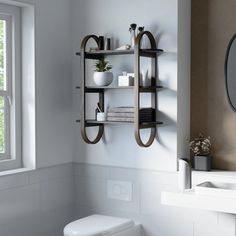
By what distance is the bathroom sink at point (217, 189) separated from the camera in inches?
124

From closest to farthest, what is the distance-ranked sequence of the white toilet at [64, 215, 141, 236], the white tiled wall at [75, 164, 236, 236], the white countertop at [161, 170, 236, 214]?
the white countertop at [161, 170, 236, 214] < the white toilet at [64, 215, 141, 236] < the white tiled wall at [75, 164, 236, 236]

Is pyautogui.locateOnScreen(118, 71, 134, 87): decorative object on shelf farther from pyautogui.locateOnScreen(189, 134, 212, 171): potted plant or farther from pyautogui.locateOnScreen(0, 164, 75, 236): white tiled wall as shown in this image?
pyautogui.locateOnScreen(0, 164, 75, 236): white tiled wall

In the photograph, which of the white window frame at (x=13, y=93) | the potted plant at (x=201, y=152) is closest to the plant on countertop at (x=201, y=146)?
the potted plant at (x=201, y=152)

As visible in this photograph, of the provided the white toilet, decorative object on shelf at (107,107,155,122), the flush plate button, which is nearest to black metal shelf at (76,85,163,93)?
decorative object on shelf at (107,107,155,122)

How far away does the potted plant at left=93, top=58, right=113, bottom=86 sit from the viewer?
365cm

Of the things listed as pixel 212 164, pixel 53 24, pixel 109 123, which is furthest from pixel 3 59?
pixel 212 164

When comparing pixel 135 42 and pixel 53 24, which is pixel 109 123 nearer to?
pixel 135 42

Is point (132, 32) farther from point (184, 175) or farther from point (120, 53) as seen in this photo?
point (184, 175)

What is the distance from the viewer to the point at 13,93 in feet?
12.3

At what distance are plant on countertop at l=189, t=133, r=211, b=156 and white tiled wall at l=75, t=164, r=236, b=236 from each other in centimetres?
24

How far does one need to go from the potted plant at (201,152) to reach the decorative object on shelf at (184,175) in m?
0.10

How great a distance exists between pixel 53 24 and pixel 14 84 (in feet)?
1.82

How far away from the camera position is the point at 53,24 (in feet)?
12.7

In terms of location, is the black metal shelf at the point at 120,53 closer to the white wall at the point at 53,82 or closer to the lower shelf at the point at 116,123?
the white wall at the point at 53,82
